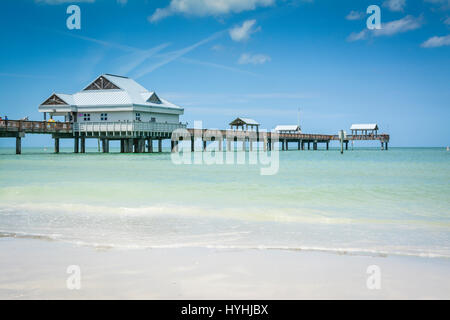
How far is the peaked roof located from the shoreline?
4399cm

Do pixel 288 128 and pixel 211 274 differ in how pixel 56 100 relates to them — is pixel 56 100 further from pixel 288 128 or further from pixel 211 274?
pixel 288 128

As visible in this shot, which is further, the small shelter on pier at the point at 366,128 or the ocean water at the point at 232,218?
the small shelter on pier at the point at 366,128

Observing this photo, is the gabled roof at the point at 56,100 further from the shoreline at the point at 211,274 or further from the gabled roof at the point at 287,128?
the gabled roof at the point at 287,128

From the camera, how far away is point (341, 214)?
11359 mm

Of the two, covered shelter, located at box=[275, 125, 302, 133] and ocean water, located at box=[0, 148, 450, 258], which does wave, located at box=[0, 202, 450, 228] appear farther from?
covered shelter, located at box=[275, 125, 302, 133]

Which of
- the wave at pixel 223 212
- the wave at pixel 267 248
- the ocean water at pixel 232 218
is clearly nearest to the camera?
the wave at pixel 267 248

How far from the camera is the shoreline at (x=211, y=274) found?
461 cm

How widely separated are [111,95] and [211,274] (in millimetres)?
48499

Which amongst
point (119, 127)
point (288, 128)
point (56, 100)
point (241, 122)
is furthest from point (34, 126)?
point (288, 128)

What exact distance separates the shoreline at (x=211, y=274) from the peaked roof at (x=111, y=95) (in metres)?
44.0

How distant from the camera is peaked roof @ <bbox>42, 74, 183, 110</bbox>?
165 ft

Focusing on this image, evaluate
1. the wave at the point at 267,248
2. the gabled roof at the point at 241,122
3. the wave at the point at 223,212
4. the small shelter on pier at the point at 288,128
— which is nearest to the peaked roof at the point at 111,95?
the gabled roof at the point at 241,122

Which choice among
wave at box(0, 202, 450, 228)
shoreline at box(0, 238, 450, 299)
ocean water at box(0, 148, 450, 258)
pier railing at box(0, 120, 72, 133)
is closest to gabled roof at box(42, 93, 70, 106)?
pier railing at box(0, 120, 72, 133)
